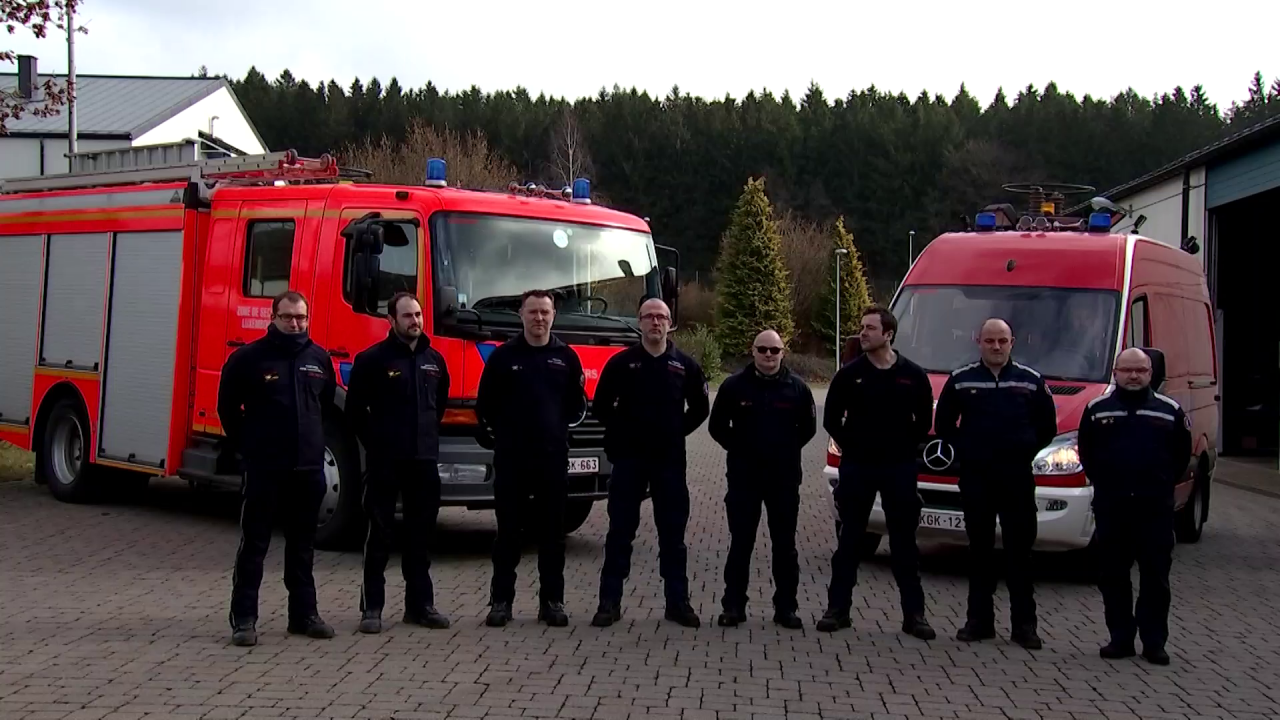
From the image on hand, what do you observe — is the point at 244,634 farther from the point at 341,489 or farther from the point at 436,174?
the point at 436,174

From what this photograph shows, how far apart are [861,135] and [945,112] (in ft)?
21.1

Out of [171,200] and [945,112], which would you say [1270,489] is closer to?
[171,200]

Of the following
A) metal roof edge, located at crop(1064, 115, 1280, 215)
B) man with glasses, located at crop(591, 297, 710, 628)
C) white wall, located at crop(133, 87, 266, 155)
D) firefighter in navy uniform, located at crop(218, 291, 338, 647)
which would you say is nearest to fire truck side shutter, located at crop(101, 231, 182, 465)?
firefighter in navy uniform, located at crop(218, 291, 338, 647)

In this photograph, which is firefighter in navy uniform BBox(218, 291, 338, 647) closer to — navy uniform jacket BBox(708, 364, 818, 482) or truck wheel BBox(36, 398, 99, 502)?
navy uniform jacket BBox(708, 364, 818, 482)

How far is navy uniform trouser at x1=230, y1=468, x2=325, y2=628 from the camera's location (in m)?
7.19

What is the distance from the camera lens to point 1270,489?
59.8 ft

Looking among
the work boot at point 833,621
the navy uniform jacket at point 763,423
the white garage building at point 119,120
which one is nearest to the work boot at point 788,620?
the work boot at point 833,621

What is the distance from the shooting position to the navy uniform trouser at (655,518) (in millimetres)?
7816

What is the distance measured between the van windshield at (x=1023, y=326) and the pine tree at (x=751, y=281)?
52059 millimetres

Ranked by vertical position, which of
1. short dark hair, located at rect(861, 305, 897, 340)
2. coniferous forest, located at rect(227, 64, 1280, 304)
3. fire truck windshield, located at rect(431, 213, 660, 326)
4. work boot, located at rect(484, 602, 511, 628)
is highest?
coniferous forest, located at rect(227, 64, 1280, 304)

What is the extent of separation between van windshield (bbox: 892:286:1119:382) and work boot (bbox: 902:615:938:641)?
123 inches

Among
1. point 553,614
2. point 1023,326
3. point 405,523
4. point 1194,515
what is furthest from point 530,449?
point 1194,515

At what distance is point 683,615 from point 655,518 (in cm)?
58

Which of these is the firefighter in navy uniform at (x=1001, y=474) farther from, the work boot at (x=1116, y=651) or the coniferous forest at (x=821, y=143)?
the coniferous forest at (x=821, y=143)
